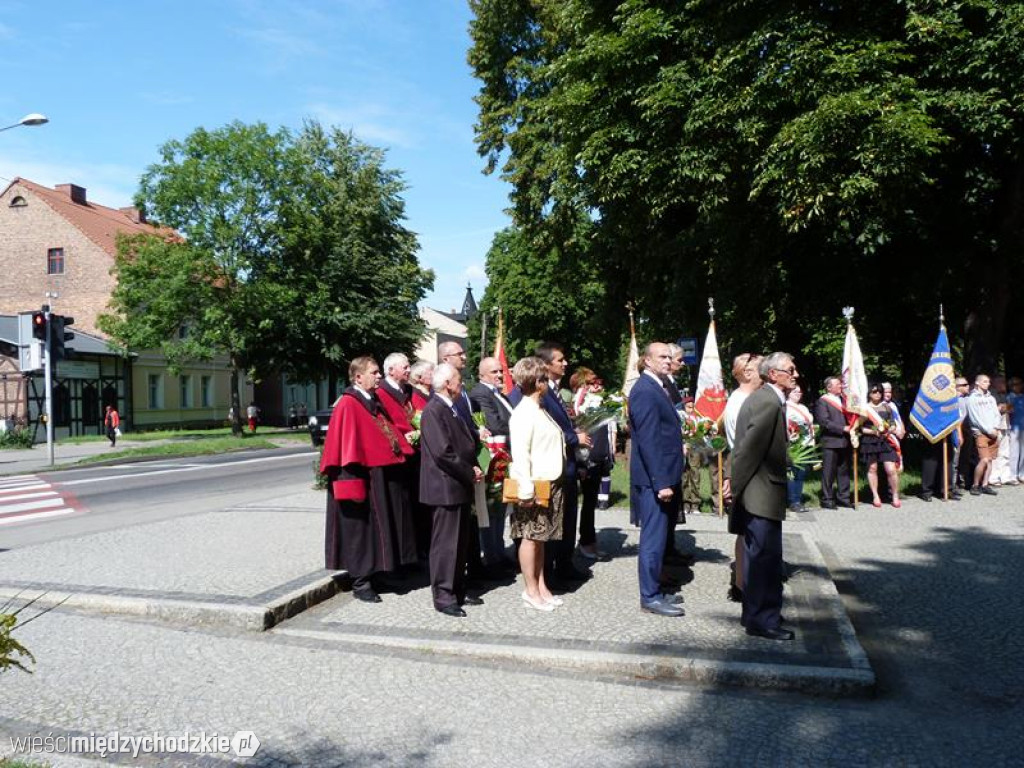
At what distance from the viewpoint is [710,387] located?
1195cm

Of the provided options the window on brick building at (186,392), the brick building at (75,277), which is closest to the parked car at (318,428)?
the brick building at (75,277)

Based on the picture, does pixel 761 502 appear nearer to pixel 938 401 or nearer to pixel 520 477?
pixel 520 477

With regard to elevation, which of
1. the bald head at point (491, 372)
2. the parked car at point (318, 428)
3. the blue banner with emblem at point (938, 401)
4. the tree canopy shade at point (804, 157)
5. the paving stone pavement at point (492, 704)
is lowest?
the paving stone pavement at point (492, 704)

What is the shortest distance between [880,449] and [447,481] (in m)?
7.99

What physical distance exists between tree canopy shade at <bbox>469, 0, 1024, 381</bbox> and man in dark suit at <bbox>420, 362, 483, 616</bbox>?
8.57 meters

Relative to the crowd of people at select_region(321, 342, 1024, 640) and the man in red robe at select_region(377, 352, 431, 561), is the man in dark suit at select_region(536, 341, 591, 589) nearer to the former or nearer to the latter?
the crowd of people at select_region(321, 342, 1024, 640)

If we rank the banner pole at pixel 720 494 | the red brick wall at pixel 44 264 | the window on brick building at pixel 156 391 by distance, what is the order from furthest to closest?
the window on brick building at pixel 156 391 → the red brick wall at pixel 44 264 → the banner pole at pixel 720 494

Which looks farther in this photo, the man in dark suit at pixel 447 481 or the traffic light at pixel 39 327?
the traffic light at pixel 39 327

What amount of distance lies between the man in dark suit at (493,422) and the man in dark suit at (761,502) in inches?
83.4

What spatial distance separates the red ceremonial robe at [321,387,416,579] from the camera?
6305mm

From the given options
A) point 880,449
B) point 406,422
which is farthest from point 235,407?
point 406,422

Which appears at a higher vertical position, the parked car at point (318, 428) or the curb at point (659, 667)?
the parked car at point (318, 428)

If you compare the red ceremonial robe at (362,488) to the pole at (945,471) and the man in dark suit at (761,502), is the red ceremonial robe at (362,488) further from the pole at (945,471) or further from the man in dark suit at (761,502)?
the pole at (945,471)

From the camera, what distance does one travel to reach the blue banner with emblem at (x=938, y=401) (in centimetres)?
1207
